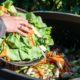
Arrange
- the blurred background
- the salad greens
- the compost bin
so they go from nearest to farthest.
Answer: the salad greens, the compost bin, the blurred background

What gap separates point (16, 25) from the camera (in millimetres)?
2820

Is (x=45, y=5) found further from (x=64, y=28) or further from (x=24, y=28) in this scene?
(x=24, y=28)

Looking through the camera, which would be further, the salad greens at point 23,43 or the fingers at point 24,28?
the salad greens at point 23,43

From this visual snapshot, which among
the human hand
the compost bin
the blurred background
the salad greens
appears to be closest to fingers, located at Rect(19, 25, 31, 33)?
the human hand

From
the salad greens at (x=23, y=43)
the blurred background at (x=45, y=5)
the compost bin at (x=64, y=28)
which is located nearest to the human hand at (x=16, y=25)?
the salad greens at (x=23, y=43)

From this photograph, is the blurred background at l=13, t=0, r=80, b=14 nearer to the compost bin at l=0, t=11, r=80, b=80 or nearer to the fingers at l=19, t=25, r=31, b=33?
the compost bin at l=0, t=11, r=80, b=80

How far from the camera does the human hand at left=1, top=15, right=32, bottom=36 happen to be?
278 cm

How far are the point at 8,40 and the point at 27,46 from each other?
0.62 ft

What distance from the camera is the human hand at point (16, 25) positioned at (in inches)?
109

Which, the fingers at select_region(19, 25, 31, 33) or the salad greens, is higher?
the fingers at select_region(19, 25, 31, 33)

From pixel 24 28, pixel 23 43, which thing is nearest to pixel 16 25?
pixel 24 28

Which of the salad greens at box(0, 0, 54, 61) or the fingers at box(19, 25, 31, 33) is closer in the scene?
the fingers at box(19, 25, 31, 33)

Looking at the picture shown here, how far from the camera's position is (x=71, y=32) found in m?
3.70

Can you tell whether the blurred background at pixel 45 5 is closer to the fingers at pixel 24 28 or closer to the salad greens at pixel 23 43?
the salad greens at pixel 23 43
